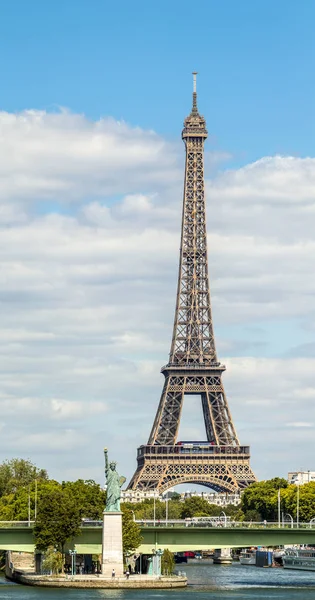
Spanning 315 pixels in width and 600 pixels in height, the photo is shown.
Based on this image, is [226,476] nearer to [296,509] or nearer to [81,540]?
[296,509]

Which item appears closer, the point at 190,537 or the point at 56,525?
the point at 56,525

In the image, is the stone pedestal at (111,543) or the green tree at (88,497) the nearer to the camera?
the stone pedestal at (111,543)

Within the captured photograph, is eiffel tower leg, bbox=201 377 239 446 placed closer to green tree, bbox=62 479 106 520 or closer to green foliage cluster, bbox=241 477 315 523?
green foliage cluster, bbox=241 477 315 523

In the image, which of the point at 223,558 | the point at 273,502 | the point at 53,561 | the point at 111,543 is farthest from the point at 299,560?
the point at 111,543

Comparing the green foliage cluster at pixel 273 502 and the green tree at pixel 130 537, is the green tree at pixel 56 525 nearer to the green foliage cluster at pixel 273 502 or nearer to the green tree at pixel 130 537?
the green tree at pixel 130 537

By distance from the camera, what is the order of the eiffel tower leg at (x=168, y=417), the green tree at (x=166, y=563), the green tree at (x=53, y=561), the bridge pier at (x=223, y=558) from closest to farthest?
the green tree at (x=53, y=561) < the green tree at (x=166, y=563) < the bridge pier at (x=223, y=558) < the eiffel tower leg at (x=168, y=417)

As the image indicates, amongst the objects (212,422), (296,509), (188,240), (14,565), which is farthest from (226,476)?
(14,565)

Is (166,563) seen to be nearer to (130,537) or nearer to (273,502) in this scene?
(130,537)

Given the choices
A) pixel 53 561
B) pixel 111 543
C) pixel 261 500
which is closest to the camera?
pixel 111 543

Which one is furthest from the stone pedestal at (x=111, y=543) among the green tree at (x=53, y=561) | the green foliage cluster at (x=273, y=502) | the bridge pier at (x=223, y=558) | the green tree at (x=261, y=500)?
the green tree at (x=261, y=500)
